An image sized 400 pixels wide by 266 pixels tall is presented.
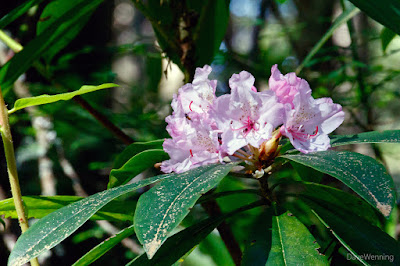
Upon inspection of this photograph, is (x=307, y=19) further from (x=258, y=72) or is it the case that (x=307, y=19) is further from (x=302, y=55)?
(x=258, y=72)

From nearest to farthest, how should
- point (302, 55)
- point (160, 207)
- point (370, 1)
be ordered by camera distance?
point (160, 207) → point (370, 1) → point (302, 55)

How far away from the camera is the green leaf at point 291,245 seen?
2.16 feet

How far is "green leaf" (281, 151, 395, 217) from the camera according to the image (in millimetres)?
542

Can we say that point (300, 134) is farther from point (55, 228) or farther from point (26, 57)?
point (26, 57)

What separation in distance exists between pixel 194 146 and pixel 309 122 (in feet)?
0.75

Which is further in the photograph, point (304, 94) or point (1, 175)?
point (1, 175)

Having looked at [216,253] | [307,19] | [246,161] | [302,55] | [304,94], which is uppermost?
[304,94]

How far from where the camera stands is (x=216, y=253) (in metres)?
1.51

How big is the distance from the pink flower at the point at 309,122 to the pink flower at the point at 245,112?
29 mm

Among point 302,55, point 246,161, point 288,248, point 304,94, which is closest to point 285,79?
point 304,94

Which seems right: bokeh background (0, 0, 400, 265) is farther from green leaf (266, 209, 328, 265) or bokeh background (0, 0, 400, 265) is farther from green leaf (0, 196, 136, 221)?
green leaf (266, 209, 328, 265)

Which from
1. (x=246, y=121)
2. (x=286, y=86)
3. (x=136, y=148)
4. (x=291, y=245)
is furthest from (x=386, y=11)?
(x=136, y=148)

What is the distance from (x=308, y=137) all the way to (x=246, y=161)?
0.13 metres

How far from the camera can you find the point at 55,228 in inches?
25.1
